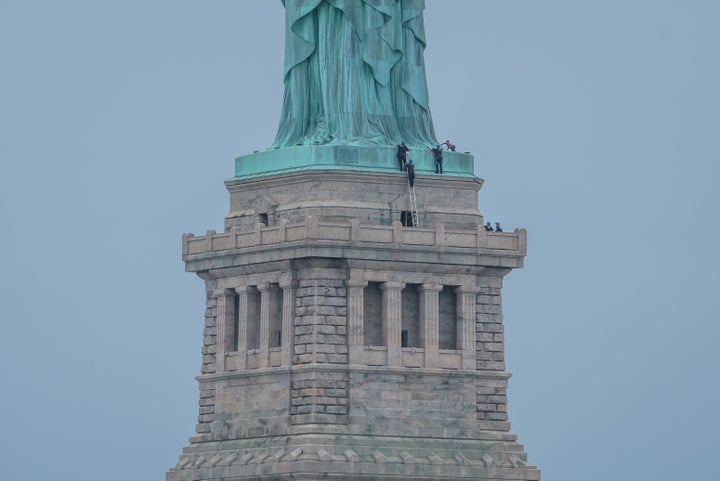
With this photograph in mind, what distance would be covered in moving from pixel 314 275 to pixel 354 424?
14.3 feet

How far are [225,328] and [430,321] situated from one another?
20.7 feet

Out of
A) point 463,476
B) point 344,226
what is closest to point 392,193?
point 344,226

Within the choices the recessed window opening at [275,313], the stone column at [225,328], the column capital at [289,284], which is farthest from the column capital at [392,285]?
the stone column at [225,328]

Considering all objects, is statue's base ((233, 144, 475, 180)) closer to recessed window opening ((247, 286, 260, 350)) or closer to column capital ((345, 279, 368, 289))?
column capital ((345, 279, 368, 289))

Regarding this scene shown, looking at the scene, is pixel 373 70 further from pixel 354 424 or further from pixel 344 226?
pixel 354 424

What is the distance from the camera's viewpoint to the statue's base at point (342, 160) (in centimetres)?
8550

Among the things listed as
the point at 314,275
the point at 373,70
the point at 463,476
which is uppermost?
the point at 373,70

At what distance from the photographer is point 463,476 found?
84438mm

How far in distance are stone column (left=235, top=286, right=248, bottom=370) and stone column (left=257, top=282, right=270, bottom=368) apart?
0.78 metres

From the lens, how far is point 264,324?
8588 cm

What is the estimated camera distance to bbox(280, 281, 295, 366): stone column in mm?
84625

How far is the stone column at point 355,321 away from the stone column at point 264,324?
2.60 meters

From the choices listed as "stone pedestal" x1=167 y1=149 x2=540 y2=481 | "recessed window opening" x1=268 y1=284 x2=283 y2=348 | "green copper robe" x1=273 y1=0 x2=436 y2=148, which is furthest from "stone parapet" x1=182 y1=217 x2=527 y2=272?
"green copper robe" x1=273 y1=0 x2=436 y2=148

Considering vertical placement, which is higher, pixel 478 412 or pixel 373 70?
pixel 373 70
